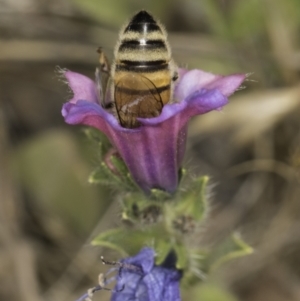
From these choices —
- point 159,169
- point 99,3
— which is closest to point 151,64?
point 159,169

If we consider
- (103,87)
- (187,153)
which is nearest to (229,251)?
(103,87)

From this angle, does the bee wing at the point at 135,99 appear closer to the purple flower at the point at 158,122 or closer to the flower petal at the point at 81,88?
the purple flower at the point at 158,122

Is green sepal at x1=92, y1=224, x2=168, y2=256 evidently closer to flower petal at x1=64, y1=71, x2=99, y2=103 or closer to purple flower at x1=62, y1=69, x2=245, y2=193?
purple flower at x1=62, y1=69, x2=245, y2=193

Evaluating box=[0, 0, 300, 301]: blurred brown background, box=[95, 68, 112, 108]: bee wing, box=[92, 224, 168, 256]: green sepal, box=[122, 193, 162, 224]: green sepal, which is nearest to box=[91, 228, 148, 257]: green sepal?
box=[92, 224, 168, 256]: green sepal

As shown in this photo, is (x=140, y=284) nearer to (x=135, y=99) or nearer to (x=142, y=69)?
(x=135, y=99)

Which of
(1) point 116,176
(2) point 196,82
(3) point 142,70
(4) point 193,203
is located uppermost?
(3) point 142,70

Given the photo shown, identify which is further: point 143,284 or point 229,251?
point 229,251
